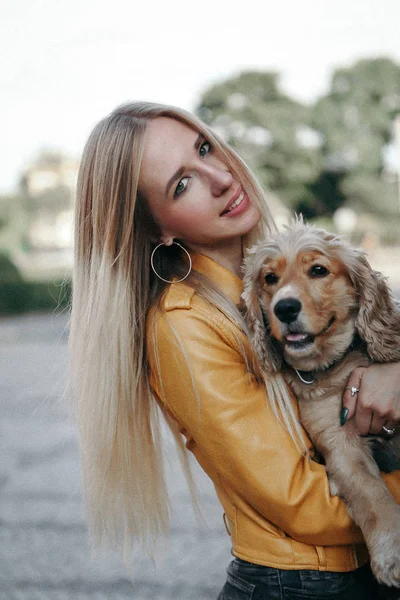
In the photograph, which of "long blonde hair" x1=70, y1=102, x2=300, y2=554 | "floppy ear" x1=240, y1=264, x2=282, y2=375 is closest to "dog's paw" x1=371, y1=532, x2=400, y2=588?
"floppy ear" x1=240, y1=264, x2=282, y2=375

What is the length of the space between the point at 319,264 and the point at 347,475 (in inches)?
30.8

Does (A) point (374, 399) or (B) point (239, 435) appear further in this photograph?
(A) point (374, 399)

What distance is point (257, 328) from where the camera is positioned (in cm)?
269

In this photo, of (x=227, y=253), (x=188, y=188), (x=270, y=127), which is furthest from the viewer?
(x=270, y=127)

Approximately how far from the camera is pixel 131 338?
2.68m

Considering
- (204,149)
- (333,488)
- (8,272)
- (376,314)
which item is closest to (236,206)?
(204,149)

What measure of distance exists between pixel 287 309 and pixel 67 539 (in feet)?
13.1

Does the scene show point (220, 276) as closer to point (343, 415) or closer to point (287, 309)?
point (287, 309)

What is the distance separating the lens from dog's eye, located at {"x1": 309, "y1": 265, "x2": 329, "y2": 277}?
9.22 feet

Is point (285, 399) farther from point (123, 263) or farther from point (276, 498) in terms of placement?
point (123, 263)

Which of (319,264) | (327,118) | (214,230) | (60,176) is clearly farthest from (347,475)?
(327,118)

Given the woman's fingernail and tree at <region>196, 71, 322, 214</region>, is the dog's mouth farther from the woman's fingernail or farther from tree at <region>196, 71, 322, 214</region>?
tree at <region>196, 71, 322, 214</region>

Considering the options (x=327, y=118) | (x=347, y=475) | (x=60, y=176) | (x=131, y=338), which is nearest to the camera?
(x=347, y=475)

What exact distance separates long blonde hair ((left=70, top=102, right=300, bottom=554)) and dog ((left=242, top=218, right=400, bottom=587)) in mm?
183
